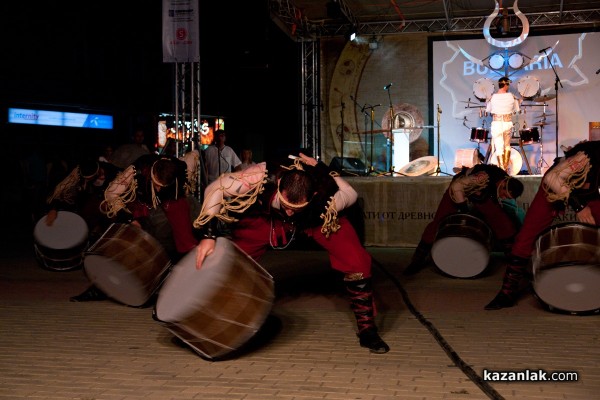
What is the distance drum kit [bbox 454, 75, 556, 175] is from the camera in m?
14.5

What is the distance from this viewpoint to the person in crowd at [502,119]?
13.9 metres

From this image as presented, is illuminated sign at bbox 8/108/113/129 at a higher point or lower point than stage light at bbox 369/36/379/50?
lower

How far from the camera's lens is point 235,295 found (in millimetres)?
4668

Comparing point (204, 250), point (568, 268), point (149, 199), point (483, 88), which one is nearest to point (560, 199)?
point (568, 268)

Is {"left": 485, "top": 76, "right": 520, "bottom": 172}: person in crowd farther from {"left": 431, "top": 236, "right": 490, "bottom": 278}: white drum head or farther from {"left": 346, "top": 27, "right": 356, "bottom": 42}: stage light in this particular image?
{"left": 431, "top": 236, "right": 490, "bottom": 278}: white drum head

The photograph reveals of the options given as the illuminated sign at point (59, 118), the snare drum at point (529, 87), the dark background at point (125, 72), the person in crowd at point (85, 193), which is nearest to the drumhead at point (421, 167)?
the snare drum at point (529, 87)

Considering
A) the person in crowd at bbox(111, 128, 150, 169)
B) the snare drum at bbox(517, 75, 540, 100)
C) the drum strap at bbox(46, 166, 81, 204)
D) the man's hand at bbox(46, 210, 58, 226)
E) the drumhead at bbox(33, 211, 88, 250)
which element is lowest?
the drumhead at bbox(33, 211, 88, 250)

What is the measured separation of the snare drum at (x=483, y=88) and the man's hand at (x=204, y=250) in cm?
1229

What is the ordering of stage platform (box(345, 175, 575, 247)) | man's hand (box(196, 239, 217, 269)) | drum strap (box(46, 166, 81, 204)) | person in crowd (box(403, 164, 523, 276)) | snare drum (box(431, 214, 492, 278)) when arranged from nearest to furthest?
man's hand (box(196, 239, 217, 269)) < person in crowd (box(403, 164, 523, 276)) < snare drum (box(431, 214, 492, 278)) < drum strap (box(46, 166, 81, 204)) < stage platform (box(345, 175, 575, 247))

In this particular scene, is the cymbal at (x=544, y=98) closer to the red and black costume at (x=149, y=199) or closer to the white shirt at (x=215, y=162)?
the white shirt at (x=215, y=162)

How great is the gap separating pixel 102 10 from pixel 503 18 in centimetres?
1507

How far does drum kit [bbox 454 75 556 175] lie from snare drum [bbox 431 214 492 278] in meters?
6.23

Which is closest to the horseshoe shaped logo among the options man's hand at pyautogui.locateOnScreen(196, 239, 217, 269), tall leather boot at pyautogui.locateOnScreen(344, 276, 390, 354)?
tall leather boot at pyautogui.locateOnScreen(344, 276, 390, 354)

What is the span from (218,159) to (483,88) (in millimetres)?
5975
